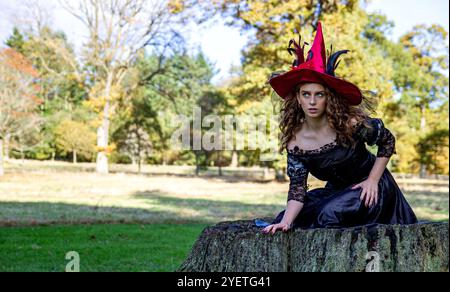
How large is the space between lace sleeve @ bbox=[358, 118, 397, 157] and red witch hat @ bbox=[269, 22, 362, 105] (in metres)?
0.19

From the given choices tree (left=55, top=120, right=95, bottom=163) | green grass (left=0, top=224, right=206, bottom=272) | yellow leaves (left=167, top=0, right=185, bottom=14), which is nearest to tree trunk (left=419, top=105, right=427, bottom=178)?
yellow leaves (left=167, top=0, right=185, bottom=14)

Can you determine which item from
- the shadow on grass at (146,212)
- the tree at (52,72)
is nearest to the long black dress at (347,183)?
the shadow on grass at (146,212)

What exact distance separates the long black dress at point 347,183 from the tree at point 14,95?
19.8 metres

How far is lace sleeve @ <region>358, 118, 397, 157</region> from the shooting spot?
3154mm

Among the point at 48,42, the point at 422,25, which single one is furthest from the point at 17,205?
the point at 422,25

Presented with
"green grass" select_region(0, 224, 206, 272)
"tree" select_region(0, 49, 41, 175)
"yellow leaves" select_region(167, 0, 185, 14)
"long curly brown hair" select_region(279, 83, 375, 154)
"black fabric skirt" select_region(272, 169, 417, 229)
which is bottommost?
"green grass" select_region(0, 224, 206, 272)

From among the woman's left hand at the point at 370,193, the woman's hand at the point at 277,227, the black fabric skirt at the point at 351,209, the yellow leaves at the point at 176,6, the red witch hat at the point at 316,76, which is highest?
the yellow leaves at the point at 176,6

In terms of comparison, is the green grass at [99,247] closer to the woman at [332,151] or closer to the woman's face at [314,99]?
the woman at [332,151]

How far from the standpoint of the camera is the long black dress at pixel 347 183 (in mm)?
3012

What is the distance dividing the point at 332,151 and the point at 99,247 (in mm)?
4511

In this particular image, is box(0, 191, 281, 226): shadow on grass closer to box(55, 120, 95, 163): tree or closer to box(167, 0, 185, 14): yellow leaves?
box(167, 0, 185, 14): yellow leaves

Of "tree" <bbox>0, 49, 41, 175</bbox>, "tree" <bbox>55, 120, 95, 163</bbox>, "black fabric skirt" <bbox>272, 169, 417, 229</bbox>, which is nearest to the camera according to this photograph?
"black fabric skirt" <bbox>272, 169, 417, 229</bbox>

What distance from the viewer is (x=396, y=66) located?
3322 cm
